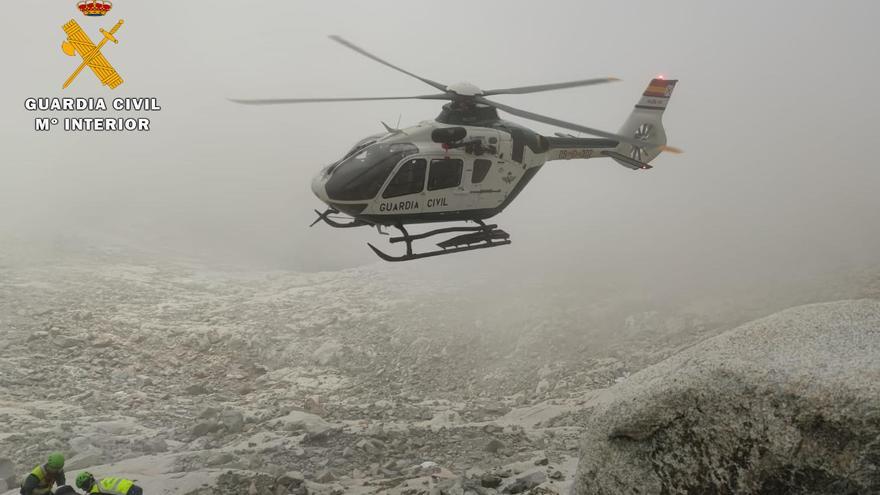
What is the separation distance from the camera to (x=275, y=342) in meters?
15.8

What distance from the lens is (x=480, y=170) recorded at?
10219mm

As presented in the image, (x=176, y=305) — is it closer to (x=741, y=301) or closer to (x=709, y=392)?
(x=741, y=301)

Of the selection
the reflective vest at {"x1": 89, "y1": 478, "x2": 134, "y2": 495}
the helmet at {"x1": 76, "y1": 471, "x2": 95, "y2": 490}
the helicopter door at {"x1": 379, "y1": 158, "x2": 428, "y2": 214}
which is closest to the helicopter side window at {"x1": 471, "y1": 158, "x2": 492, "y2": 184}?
the helicopter door at {"x1": 379, "y1": 158, "x2": 428, "y2": 214}

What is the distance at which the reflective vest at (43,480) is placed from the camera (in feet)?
22.9

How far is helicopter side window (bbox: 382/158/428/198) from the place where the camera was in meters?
9.32

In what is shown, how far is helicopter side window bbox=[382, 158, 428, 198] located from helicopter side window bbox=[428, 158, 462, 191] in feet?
0.51

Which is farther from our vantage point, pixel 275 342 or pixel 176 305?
pixel 176 305

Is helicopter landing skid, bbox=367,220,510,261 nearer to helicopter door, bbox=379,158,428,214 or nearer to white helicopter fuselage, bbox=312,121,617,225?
white helicopter fuselage, bbox=312,121,617,225

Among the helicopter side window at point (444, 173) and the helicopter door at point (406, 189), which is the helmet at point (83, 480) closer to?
the helicopter door at point (406, 189)

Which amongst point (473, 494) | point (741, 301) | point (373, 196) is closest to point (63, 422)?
point (373, 196)

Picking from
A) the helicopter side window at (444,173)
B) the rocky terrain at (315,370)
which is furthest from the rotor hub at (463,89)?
the rocky terrain at (315,370)

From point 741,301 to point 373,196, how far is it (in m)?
9.93

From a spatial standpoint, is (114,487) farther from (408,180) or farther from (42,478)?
(408,180)

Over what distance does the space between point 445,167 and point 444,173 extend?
0.09 m
